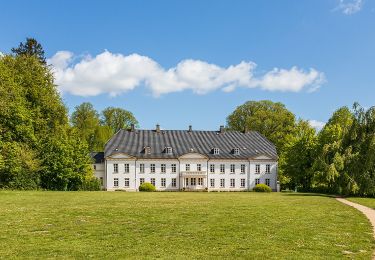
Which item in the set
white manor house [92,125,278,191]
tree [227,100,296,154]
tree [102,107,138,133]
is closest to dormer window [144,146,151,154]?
white manor house [92,125,278,191]

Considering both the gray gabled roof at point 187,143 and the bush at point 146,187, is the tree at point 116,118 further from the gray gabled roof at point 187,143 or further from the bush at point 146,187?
the bush at point 146,187

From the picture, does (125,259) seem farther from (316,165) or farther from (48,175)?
(48,175)

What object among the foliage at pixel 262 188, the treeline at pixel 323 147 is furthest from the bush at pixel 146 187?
the treeline at pixel 323 147

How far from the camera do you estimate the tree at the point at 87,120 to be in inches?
3228

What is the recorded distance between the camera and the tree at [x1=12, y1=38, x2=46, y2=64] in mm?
53725

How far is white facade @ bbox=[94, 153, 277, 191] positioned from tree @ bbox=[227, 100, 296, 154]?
1337 centimetres

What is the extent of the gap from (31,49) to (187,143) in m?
27.0

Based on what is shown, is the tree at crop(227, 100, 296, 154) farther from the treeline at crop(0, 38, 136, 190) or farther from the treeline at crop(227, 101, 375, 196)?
the treeline at crop(0, 38, 136, 190)

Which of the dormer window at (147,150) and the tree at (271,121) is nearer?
the dormer window at (147,150)

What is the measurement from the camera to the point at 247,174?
210 feet

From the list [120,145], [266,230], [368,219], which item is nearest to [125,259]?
[266,230]

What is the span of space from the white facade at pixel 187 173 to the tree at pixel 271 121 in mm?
13373

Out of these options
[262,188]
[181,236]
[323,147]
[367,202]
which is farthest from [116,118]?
[181,236]

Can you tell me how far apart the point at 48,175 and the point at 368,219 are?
38835 mm
